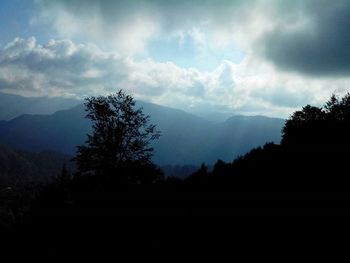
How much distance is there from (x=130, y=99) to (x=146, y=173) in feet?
31.2

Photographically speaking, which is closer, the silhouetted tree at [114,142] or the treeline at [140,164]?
the treeline at [140,164]

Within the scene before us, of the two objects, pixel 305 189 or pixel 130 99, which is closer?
pixel 305 189

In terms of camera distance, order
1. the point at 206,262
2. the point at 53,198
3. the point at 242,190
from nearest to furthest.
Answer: the point at 206,262
the point at 242,190
the point at 53,198

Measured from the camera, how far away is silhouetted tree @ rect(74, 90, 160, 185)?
132ft

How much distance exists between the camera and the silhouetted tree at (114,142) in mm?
40312

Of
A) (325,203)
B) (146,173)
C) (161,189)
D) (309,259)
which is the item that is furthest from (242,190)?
(146,173)

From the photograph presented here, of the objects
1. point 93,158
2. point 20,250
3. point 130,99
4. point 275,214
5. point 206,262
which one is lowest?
point 20,250

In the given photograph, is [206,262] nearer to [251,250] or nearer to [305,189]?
[251,250]

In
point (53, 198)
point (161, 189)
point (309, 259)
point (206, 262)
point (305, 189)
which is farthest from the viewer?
point (53, 198)

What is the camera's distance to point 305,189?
2509 cm

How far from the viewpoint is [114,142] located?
41.2 meters

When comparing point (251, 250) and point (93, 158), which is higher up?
point (93, 158)

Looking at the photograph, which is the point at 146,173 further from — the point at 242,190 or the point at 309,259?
the point at 309,259

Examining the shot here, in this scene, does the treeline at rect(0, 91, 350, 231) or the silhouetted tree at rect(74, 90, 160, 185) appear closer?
the treeline at rect(0, 91, 350, 231)
